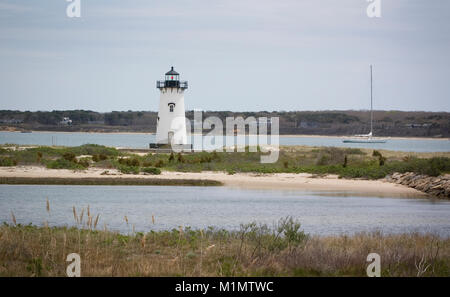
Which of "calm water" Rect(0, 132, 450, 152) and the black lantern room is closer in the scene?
the black lantern room

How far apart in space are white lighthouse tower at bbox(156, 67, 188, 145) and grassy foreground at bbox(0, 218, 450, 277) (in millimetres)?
37727

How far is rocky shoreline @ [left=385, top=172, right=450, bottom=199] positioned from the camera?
Result: 30.0 m

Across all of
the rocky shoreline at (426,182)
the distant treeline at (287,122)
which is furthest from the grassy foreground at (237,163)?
the distant treeline at (287,122)

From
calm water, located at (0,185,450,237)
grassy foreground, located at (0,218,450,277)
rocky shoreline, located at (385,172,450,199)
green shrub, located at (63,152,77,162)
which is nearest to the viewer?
grassy foreground, located at (0,218,450,277)

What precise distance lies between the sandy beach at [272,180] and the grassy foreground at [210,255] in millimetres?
17465

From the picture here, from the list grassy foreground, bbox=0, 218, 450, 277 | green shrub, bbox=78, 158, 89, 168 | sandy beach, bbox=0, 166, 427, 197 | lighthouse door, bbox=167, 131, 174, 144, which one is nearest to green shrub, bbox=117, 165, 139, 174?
sandy beach, bbox=0, 166, 427, 197

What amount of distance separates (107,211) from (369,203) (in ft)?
36.6

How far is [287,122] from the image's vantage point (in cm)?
16300

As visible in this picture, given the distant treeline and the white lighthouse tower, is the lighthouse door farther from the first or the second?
the distant treeline

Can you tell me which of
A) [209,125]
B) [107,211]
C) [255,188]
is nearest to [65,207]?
[107,211]

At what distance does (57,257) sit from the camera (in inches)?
466
